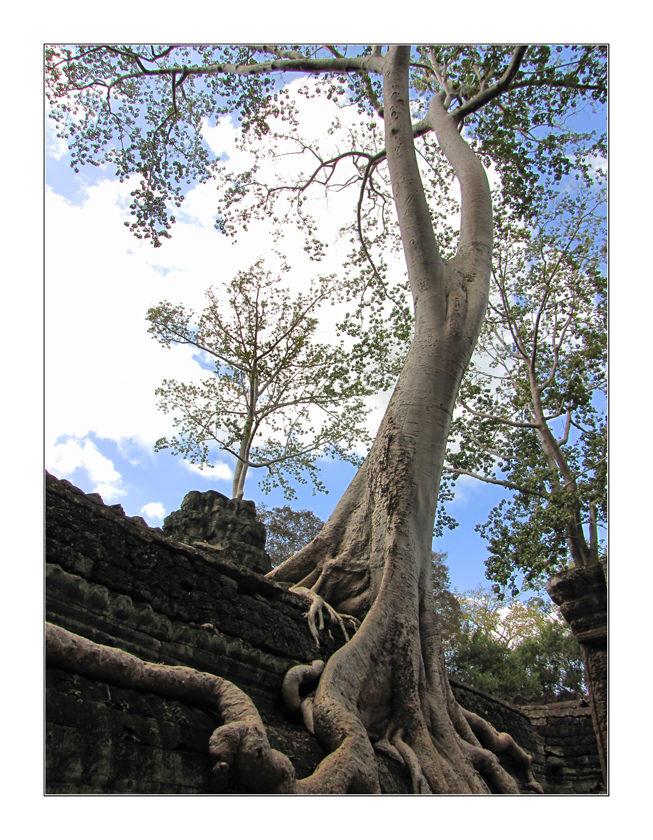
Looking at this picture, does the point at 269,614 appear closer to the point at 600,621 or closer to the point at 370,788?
the point at 370,788

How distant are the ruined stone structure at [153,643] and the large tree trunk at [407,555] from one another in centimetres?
20

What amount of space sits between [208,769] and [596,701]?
400cm

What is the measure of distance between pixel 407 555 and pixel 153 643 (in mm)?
1713

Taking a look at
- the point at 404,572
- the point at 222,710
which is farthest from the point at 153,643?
the point at 404,572

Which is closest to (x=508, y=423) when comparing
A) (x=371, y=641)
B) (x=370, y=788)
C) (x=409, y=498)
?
(x=409, y=498)

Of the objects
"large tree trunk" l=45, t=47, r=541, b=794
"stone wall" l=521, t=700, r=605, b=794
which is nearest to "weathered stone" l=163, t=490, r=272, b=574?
"large tree trunk" l=45, t=47, r=541, b=794

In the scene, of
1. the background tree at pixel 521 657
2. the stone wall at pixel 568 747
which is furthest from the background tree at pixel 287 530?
the stone wall at pixel 568 747

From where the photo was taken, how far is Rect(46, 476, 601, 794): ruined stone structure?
1677 millimetres

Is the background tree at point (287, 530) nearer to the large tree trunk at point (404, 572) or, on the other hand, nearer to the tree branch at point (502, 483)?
the tree branch at point (502, 483)

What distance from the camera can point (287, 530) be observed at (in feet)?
46.7

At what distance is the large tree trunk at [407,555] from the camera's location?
2.82 metres

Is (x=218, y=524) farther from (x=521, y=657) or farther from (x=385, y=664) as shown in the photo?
(x=521, y=657)

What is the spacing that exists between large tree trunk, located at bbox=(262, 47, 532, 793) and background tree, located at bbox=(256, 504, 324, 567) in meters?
9.92

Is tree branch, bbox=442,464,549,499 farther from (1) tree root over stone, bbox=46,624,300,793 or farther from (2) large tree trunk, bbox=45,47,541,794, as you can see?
(1) tree root over stone, bbox=46,624,300,793
